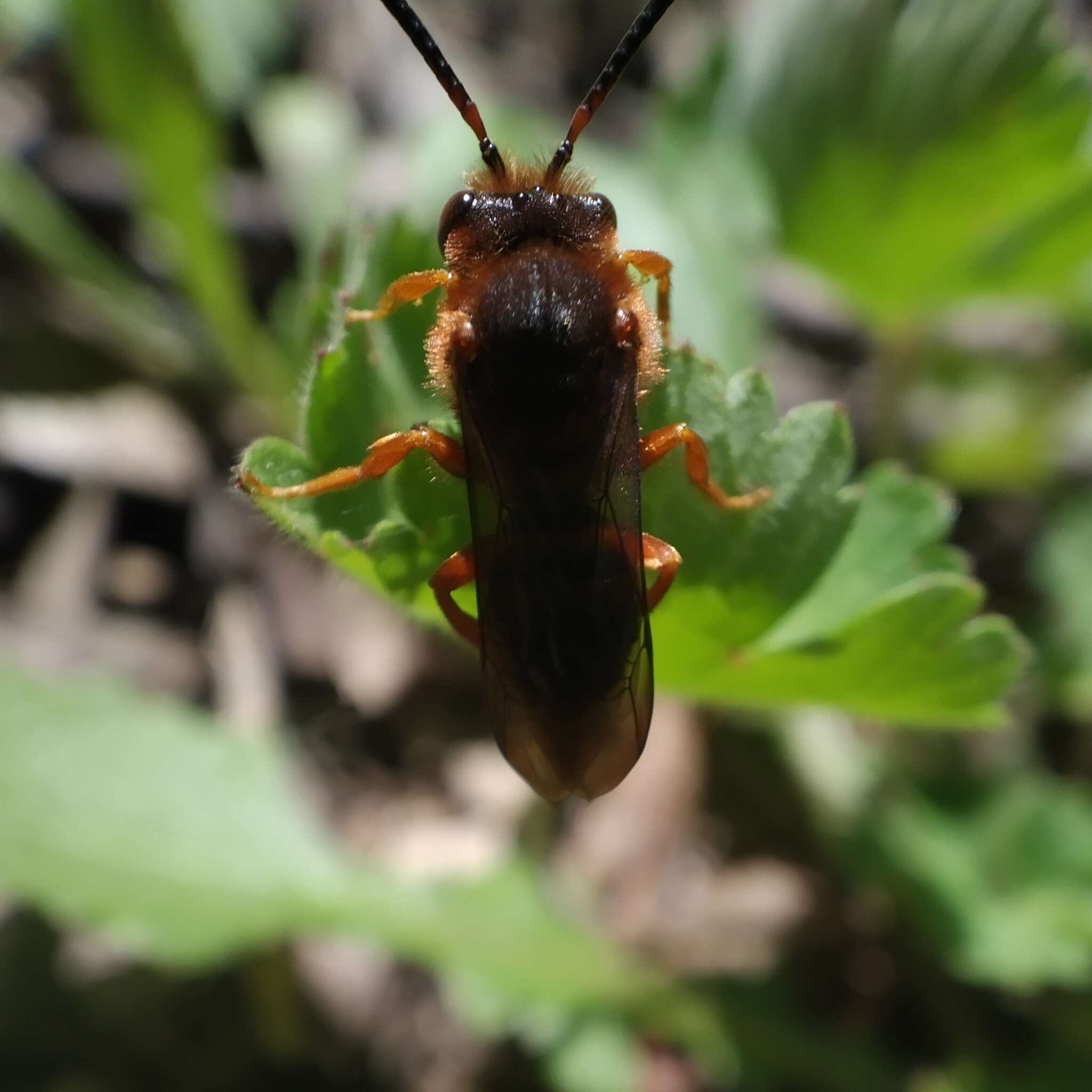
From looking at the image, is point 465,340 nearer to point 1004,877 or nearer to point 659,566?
point 659,566

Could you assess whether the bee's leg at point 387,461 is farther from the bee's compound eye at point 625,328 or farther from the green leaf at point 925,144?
the green leaf at point 925,144

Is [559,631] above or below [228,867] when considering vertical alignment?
below

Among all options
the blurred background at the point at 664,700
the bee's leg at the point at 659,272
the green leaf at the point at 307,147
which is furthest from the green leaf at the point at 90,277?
the bee's leg at the point at 659,272

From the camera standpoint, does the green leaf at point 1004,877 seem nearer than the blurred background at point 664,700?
Yes

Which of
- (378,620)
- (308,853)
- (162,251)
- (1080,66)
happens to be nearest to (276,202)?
(162,251)

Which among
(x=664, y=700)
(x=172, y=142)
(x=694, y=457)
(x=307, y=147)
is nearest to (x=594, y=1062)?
(x=664, y=700)

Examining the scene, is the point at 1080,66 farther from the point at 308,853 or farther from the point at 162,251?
the point at 162,251

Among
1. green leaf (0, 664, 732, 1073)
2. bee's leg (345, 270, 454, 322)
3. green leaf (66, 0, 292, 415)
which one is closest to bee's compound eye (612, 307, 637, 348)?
bee's leg (345, 270, 454, 322)
